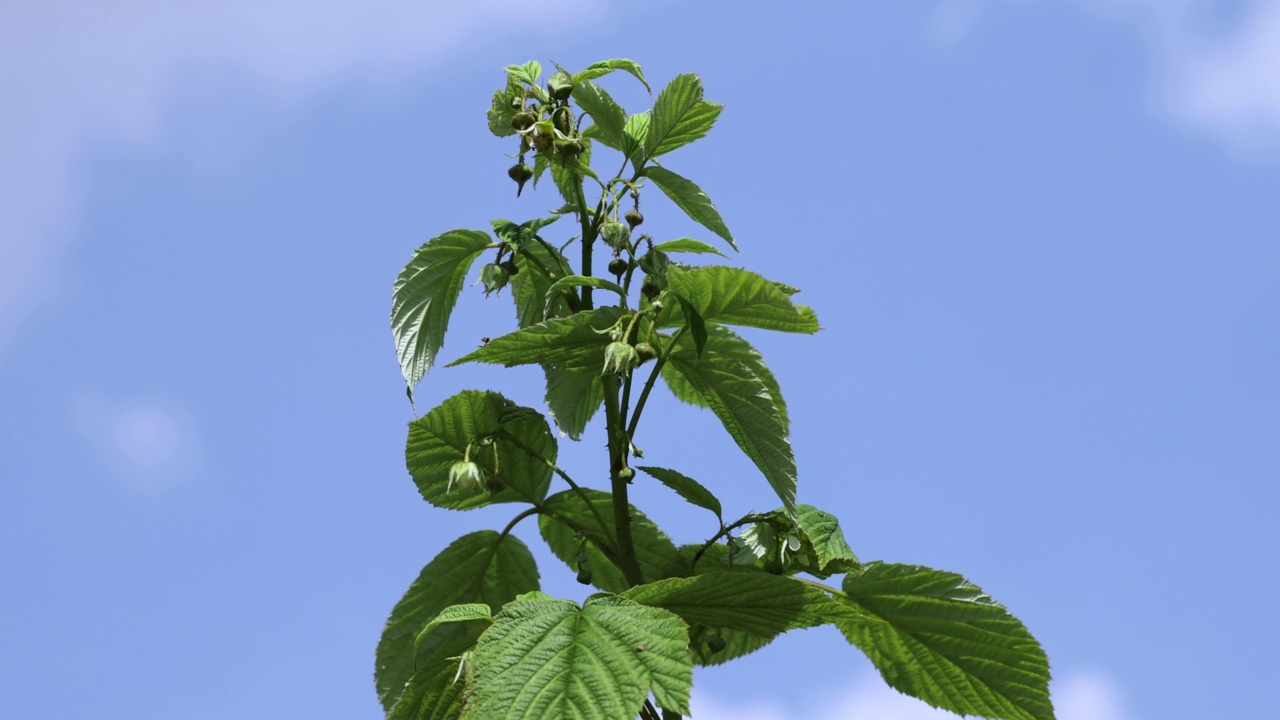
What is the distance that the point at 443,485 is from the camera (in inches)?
101

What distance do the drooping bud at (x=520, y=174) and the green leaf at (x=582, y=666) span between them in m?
0.83

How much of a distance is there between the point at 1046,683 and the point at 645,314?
3.63 feet

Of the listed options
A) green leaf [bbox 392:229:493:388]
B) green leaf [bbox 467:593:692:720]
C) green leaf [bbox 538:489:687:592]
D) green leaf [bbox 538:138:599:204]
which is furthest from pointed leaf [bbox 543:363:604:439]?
green leaf [bbox 467:593:692:720]

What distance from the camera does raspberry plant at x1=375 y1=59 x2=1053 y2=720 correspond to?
200 centimetres

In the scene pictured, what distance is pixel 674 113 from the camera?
2.42m

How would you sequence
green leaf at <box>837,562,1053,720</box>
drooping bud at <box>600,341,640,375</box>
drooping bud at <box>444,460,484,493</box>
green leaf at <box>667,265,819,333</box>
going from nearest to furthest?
drooping bud at <box>600,341,640,375</box>, green leaf at <box>667,265,819,333</box>, drooping bud at <box>444,460,484,493</box>, green leaf at <box>837,562,1053,720</box>

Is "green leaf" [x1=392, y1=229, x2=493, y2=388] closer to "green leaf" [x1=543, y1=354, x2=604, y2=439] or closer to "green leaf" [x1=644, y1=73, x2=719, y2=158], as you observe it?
"green leaf" [x1=543, y1=354, x2=604, y2=439]

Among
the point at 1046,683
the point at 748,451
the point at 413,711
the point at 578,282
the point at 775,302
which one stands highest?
the point at 578,282

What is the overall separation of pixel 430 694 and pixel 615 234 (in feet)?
2.99

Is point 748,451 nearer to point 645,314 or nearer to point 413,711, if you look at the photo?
point 645,314

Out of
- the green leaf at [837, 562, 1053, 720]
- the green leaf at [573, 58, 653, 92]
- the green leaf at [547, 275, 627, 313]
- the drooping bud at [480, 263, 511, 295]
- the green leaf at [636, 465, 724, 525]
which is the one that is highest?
the green leaf at [573, 58, 653, 92]

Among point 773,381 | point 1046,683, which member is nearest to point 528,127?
point 773,381

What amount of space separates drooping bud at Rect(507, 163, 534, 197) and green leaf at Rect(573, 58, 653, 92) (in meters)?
0.21

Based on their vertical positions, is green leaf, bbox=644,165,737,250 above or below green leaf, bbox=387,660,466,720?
above
